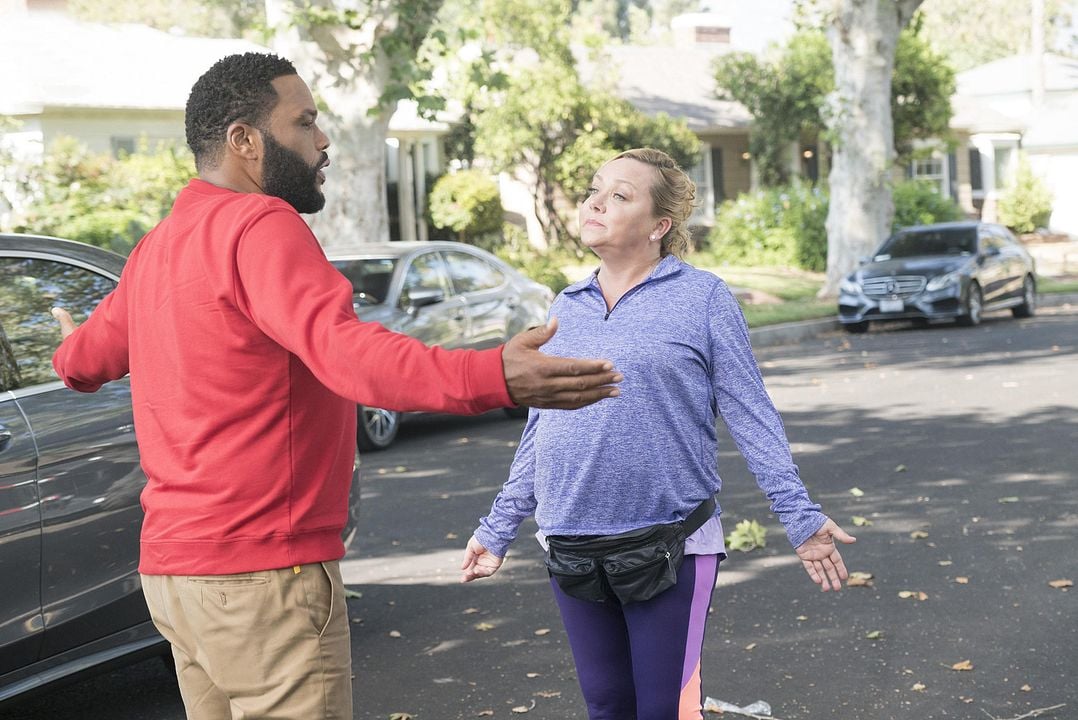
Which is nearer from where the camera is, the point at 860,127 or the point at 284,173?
the point at 284,173

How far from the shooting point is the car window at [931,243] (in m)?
21.4

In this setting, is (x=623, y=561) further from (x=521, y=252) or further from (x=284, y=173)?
(x=521, y=252)

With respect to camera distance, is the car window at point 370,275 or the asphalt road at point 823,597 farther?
the car window at point 370,275

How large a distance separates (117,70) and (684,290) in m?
26.5

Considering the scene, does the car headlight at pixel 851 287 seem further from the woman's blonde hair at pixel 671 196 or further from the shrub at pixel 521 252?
the woman's blonde hair at pixel 671 196

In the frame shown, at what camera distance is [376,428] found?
11.5 m

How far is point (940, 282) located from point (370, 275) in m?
10.6

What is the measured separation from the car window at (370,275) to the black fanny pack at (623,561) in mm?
8576

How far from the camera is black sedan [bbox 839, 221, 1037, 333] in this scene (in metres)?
20.2

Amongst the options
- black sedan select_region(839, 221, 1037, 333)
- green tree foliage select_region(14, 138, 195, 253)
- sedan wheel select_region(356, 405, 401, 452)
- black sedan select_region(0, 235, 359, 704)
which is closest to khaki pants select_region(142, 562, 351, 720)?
black sedan select_region(0, 235, 359, 704)

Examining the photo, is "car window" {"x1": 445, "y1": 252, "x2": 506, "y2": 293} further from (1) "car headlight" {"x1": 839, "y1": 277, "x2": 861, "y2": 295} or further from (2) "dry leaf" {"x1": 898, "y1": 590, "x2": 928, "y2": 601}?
(1) "car headlight" {"x1": 839, "y1": 277, "x2": 861, "y2": 295}

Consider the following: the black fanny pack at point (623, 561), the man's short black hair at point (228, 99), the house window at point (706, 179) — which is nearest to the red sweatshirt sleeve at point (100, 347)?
the man's short black hair at point (228, 99)

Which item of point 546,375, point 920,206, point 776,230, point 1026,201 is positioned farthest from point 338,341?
point 1026,201

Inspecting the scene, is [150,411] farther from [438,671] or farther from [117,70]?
[117,70]
